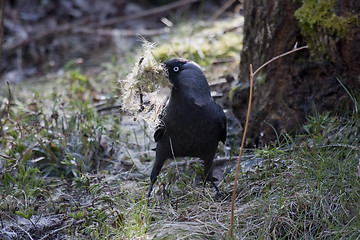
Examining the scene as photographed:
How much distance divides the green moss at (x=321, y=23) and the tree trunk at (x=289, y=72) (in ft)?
0.06

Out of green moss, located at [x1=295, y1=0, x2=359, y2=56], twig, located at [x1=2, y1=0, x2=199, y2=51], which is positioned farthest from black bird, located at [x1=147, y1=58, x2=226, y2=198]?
twig, located at [x1=2, y1=0, x2=199, y2=51]

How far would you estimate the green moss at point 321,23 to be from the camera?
3.46m

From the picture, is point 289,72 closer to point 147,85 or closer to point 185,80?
point 185,80

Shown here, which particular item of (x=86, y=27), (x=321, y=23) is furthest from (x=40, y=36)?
(x=321, y=23)

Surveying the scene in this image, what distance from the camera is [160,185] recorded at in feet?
11.1

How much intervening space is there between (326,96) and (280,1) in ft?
2.69

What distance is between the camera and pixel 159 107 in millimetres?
3230

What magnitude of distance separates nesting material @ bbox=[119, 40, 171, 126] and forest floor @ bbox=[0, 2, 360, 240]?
15cm

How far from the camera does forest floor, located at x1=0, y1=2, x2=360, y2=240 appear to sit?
106 inches

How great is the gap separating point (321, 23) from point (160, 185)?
1.69 meters

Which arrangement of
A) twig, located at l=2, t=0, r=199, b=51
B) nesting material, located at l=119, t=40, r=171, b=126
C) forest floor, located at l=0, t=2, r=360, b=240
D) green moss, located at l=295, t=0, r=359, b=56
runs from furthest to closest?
1. twig, located at l=2, t=0, r=199, b=51
2. green moss, located at l=295, t=0, r=359, b=56
3. nesting material, located at l=119, t=40, r=171, b=126
4. forest floor, located at l=0, t=2, r=360, b=240

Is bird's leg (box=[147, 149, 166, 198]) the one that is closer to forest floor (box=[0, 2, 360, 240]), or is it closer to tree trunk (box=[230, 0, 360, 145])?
forest floor (box=[0, 2, 360, 240])

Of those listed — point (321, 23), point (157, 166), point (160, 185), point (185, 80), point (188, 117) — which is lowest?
point (160, 185)

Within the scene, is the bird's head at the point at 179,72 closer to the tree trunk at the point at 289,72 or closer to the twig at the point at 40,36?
the tree trunk at the point at 289,72
